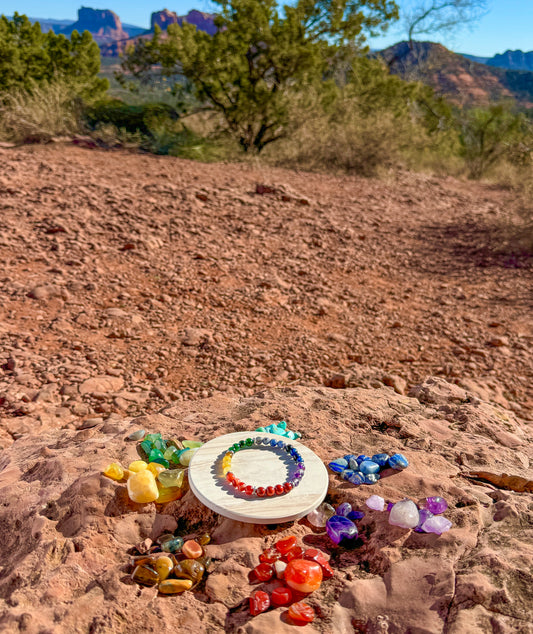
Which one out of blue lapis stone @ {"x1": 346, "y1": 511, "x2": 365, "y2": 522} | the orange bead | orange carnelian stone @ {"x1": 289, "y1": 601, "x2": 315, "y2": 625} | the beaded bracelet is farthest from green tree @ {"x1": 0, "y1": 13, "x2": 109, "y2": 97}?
orange carnelian stone @ {"x1": 289, "y1": 601, "x2": 315, "y2": 625}

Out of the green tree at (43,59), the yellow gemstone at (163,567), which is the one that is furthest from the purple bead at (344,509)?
the green tree at (43,59)

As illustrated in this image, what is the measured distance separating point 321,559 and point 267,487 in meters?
0.32

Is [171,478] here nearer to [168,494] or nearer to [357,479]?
[168,494]

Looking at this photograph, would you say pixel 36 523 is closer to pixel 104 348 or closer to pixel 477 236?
pixel 104 348

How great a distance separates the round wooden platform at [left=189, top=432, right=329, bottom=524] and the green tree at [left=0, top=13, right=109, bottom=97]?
871cm

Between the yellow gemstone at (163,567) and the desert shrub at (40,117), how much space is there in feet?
22.2

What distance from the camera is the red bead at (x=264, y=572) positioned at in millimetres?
1415

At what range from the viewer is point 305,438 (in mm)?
2119

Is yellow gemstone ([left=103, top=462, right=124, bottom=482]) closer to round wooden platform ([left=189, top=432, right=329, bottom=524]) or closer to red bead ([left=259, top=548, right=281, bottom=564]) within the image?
round wooden platform ([left=189, top=432, right=329, bottom=524])

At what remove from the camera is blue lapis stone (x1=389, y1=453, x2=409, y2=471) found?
→ 1858mm

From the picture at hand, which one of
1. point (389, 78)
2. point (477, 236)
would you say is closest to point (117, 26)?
point (389, 78)

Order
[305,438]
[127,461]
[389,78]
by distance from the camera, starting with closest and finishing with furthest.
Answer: [127,461]
[305,438]
[389,78]

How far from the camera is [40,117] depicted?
684 cm

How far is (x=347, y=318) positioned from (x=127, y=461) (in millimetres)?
2226
